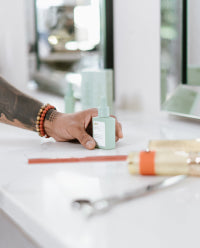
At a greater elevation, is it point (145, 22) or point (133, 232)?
point (145, 22)

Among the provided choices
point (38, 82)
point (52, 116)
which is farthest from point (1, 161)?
point (38, 82)

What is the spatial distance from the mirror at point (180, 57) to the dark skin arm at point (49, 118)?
0.29 metres

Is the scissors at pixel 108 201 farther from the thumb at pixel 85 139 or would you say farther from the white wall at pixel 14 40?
the white wall at pixel 14 40

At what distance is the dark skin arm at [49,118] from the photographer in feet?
2.62

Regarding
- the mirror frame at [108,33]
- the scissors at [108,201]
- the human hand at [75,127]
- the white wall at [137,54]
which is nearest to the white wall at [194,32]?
the white wall at [137,54]

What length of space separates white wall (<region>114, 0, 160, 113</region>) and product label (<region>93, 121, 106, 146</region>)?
469mm

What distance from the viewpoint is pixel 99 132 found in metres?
0.77

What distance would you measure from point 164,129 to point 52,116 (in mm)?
300

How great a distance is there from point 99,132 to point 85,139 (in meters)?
0.03

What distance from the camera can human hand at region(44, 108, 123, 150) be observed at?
79cm

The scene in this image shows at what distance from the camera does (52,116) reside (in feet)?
2.82

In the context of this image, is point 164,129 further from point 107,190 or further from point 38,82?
point 38,82

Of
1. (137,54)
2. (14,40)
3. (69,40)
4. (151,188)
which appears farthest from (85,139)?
(14,40)

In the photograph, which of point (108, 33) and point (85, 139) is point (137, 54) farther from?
point (85, 139)
